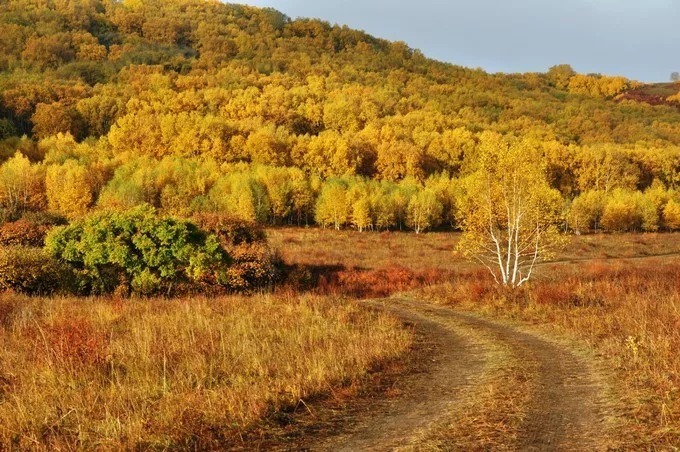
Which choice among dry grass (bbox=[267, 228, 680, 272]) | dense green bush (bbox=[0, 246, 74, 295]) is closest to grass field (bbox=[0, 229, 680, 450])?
dense green bush (bbox=[0, 246, 74, 295])

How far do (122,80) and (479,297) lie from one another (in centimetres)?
18200

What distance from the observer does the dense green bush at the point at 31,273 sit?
19266 millimetres

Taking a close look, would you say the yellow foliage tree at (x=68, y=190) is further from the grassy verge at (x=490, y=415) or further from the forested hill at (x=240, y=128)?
the grassy verge at (x=490, y=415)

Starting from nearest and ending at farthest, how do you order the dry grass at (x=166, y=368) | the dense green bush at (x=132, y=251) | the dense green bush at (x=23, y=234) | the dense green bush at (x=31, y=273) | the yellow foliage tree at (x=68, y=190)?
the dry grass at (x=166, y=368)
the dense green bush at (x=31, y=273)
the dense green bush at (x=132, y=251)
the dense green bush at (x=23, y=234)
the yellow foliage tree at (x=68, y=190)

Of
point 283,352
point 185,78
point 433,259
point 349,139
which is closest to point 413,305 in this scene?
point 283,352

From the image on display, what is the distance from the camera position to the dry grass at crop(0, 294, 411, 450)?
592cm

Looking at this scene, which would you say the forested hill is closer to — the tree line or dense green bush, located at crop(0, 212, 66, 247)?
the tree line

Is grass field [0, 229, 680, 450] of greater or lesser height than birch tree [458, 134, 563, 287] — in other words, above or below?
below

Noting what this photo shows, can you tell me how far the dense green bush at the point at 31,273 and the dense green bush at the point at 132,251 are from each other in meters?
0.77

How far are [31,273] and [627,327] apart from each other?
64.7 ft

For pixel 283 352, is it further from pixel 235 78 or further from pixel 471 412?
pixel 235 78

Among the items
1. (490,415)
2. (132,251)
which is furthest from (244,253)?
(490,415)

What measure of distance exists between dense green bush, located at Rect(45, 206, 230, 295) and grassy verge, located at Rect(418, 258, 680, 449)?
33.5 feet

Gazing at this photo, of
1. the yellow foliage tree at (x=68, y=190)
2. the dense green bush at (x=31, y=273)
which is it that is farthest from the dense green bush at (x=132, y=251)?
the yellow foliage tree at (x=68, y=190)
